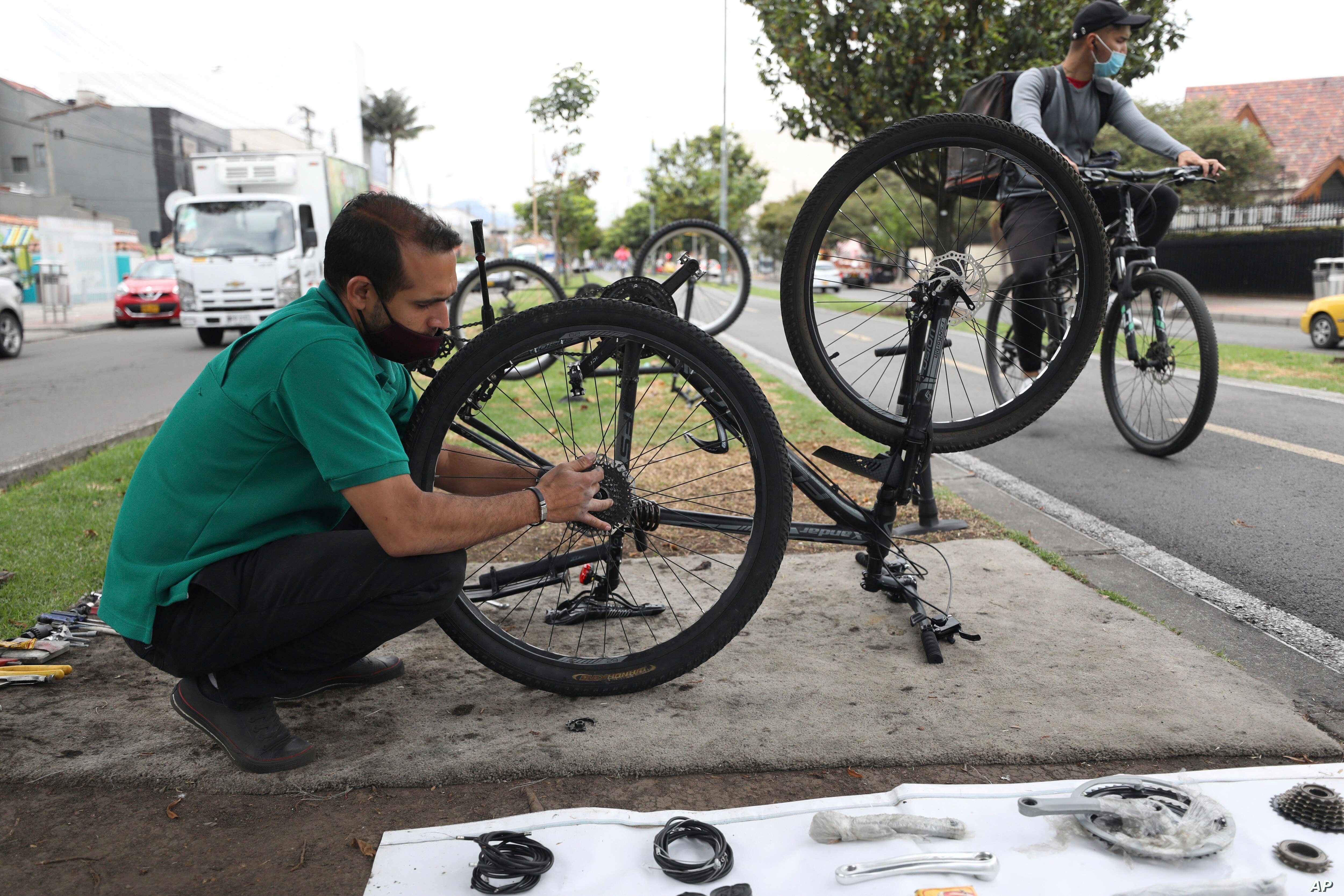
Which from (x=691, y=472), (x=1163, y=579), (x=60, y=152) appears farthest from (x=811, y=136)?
(x=60, y=152)

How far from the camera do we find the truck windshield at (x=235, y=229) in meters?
14.6

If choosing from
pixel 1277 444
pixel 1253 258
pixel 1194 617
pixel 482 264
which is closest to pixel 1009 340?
pixel 1194 617

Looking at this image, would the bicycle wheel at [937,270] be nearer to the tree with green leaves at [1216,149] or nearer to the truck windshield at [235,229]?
the truck windshield at [235,229]

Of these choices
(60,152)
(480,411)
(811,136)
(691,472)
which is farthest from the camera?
(60,152)

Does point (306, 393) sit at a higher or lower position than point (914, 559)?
higher

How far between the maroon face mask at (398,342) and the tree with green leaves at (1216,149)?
30436 mm

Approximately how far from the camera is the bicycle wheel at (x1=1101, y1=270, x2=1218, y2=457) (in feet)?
15.0

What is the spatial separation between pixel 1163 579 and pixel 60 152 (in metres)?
54.7

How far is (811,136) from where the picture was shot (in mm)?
20922

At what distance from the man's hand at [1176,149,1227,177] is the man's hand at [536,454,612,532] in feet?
11.8

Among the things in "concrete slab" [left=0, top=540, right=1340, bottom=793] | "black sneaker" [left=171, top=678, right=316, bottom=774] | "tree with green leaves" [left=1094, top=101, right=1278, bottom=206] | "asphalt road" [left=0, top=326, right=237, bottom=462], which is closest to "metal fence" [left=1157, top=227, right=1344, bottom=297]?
"tree with green leaves" [left=1094, top=101, right=1278, bottom=206]

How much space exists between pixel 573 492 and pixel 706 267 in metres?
3.88

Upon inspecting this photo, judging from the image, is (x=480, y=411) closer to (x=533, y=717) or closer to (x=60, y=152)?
(x=533, y=717)

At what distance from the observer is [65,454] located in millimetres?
5418
